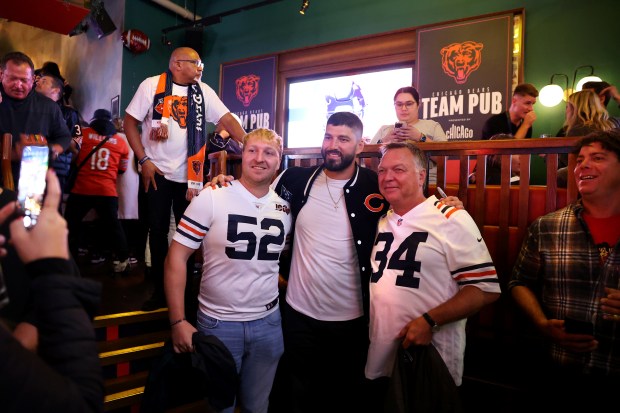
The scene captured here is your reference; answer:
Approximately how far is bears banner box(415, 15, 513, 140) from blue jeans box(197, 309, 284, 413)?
14.1 ft

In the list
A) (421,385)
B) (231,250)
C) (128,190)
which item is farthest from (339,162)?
(128,190)

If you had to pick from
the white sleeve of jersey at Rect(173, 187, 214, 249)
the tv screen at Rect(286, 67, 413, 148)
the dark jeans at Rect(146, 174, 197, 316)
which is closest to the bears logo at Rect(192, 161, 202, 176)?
the dark jeans at Rect(146, 174, 197, 316)

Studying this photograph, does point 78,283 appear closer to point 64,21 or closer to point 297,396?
point 297,396

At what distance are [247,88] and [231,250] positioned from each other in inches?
231

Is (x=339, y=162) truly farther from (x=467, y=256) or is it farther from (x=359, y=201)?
(x=467, y=256)

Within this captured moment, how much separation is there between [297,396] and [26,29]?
10519 millimetres

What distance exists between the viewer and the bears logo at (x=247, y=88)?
7172 mm

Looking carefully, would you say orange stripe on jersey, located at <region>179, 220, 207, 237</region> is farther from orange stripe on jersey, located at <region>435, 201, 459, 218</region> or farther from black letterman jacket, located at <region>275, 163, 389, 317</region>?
orange stripe on jersey, located at <region>435, 201, 459, 218</region>

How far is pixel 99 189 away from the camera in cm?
389

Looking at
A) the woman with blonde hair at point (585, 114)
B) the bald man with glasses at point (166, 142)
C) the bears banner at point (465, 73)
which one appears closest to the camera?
the bald man with glasses at point (166, 142)

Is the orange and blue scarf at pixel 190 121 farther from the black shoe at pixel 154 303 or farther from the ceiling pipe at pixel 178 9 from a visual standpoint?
the ceiling pipe at pixel 178 9

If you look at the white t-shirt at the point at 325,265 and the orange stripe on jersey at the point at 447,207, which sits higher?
the orange stripe on jersey at the point at 447,207

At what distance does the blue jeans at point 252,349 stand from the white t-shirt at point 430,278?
Answer: 0.48 meters

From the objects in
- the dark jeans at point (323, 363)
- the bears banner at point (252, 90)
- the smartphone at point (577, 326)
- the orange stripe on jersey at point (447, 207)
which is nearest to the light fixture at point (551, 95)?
the orange stripe on jersey at point (447, 207)
